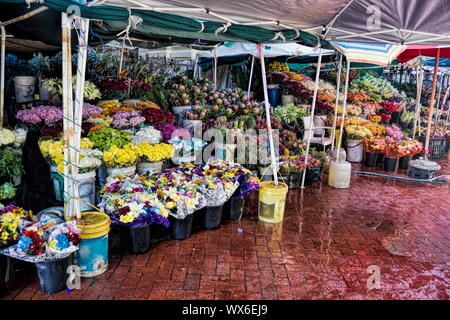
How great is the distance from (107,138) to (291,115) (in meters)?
4.73

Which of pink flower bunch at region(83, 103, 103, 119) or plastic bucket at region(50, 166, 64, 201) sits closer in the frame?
plastic bucket at region(50, 166, 64, 201)

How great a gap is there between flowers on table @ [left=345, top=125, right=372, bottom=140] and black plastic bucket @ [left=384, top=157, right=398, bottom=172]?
809mm

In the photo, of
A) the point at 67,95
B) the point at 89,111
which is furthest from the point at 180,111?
the point at 67,95

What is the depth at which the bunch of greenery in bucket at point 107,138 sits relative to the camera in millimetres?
4559

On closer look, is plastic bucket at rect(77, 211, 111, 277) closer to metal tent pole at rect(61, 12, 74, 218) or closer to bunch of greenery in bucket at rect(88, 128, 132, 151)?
metal tent pole at rect(61, 12, 74, 218)

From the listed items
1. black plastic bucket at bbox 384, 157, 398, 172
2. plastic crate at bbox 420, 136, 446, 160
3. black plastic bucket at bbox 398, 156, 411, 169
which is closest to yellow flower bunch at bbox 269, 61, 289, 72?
black plastic bucket at bbox 384, 157, 398, 172

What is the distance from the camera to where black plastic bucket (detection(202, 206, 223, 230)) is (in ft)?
14.6

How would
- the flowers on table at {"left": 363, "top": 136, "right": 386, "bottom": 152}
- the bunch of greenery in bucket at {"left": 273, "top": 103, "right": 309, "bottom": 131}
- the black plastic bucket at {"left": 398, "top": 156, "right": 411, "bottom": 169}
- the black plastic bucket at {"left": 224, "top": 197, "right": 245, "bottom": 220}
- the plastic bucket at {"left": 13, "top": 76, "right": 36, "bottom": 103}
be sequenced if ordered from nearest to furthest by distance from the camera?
the black plastic bucket at {"left": 224, "top": 197, "right": 245, "bottom": 220} → the plastic bucket at {"left": 13, "top": 76, "right": 36, "bottom": 103} → the bunch of greenery in bucket at {"left": 273, "top": 103, "right": 309, "bottom": 131} → the flowers on table at {"left": 363, "top": 136, "right": 386, "bottom": 152} → the black plastic bucket at {"left": 398, "top": 156, "right": 411, "bottom": 169}

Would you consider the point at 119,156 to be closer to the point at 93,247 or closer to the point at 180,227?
the point at 180,227

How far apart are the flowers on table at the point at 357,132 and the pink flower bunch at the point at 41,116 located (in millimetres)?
6614

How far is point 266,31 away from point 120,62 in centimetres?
353

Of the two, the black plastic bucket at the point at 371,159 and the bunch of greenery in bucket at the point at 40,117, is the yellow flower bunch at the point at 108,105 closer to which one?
the bunch of greenery in bucket at the point at 40,117

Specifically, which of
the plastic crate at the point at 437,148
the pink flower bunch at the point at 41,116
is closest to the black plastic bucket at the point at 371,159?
the plastic crate at the point at 437,148

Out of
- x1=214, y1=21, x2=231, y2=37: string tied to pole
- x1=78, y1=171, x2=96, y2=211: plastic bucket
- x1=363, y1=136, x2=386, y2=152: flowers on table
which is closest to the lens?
x1=214, y1=21, x2=231, y2=37: string tied to pole
